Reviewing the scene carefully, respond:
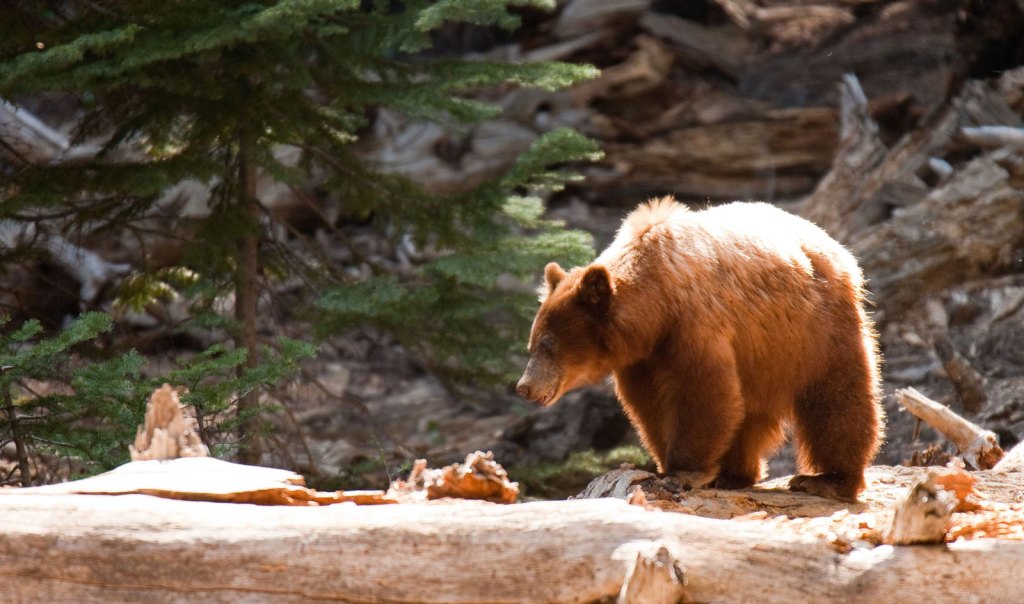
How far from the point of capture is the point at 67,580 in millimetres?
3729

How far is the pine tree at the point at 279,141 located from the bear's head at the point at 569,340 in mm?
2461

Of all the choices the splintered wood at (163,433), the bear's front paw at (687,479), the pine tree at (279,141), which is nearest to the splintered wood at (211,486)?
the splintered wood at (163,433)

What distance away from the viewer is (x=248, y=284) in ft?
27.2

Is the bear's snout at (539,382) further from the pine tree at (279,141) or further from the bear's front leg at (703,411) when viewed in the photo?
the pine tree at (279,141)

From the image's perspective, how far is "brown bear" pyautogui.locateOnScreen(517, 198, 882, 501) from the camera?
16.7ft

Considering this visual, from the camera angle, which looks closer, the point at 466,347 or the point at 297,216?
the point at 466,347

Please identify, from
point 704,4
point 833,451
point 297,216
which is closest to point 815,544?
point 833,451

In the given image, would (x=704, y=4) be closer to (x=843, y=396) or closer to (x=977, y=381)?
(x=977, y=381)

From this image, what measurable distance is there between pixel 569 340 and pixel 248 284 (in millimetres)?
3810

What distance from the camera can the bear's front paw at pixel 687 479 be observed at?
5.03 m

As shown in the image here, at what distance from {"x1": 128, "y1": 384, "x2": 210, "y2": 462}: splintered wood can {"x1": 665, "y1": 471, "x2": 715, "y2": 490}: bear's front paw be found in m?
2.07

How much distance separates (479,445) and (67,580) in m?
7.59

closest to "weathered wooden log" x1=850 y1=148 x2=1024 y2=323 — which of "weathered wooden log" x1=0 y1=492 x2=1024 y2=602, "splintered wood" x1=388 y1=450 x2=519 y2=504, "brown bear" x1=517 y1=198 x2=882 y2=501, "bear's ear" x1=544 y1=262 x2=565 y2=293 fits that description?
"brown bear" x1=517 y1=198 x2=882 y2=501

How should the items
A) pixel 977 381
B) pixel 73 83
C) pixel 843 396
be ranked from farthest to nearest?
pixel 977 381, pixel 73 83, pixel 843 396
